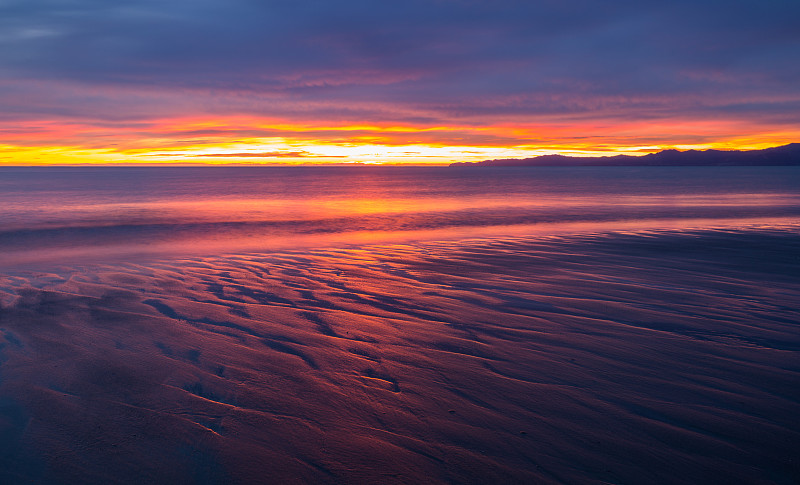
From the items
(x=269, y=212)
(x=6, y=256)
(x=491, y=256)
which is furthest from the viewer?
(x=269, y=212)

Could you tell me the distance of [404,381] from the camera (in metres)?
4.57

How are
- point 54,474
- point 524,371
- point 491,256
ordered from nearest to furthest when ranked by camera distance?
point 54,474, point 524,371, point 491,256

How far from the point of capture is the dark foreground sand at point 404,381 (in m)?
3.35

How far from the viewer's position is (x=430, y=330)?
19.5ft

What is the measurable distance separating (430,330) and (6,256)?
12.8 metres

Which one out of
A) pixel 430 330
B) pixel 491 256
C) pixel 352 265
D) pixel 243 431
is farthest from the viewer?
pixel 491 256

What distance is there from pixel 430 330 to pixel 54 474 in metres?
3.82

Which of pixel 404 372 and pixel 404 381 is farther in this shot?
pixel 404 372

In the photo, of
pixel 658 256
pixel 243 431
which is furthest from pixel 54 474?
pixel 658 256

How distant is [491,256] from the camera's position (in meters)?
11.5

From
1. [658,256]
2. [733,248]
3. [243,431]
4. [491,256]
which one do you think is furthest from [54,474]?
[733,248]

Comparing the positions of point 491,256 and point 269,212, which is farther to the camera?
point 269,212

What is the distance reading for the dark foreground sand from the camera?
3.35 meters

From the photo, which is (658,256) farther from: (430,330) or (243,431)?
(243,431)
